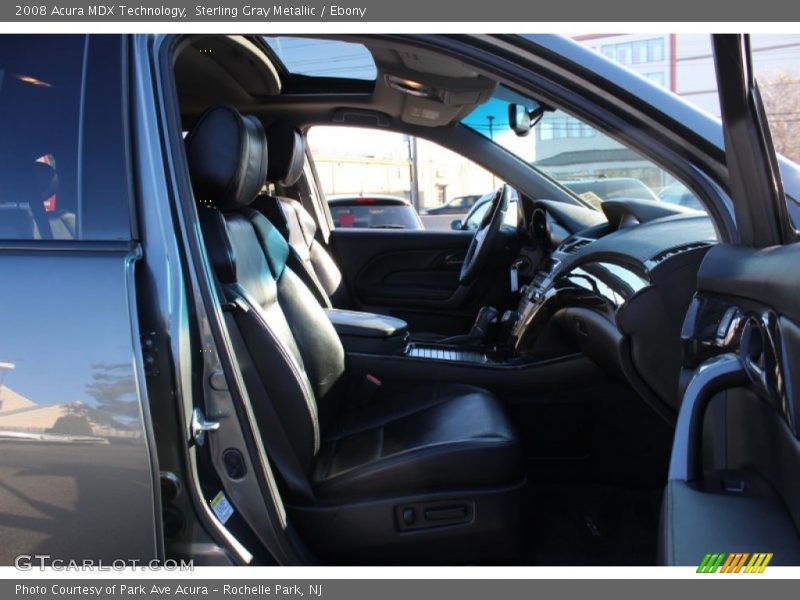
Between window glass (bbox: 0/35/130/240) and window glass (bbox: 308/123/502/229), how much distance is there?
7.15 feet

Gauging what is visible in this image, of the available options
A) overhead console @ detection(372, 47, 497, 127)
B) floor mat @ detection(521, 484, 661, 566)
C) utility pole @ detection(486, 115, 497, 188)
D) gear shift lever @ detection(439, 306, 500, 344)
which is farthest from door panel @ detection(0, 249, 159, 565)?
utility pole @ detection(486, 115, 497, 188)

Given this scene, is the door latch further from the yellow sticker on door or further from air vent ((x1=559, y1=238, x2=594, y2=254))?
air vent ((x1=559, y1=238, x2=594, y2=254))

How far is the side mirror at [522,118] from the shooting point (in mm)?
2615

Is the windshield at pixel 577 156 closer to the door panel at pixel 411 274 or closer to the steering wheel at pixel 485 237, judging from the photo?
the steering wheel at pixel 485 237

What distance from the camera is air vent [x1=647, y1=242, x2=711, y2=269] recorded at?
5.38ft

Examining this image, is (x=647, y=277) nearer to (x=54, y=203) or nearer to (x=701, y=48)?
(x=701, y=48)

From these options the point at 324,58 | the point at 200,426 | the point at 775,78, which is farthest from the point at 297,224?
the point at 775,78

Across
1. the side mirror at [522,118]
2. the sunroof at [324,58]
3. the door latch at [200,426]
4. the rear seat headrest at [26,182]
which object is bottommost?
the door latch at [200,426]

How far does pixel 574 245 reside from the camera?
8.77ft

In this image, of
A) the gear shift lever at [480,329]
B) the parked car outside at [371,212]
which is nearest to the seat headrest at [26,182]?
the gear shift lever at [480,329]

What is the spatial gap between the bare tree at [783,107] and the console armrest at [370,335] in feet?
5.39

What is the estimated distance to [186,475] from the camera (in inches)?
56.5

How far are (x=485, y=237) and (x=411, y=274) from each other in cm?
73

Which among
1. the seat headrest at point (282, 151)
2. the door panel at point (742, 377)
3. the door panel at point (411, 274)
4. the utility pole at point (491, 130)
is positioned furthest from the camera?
the door panel at point (411, 274)
